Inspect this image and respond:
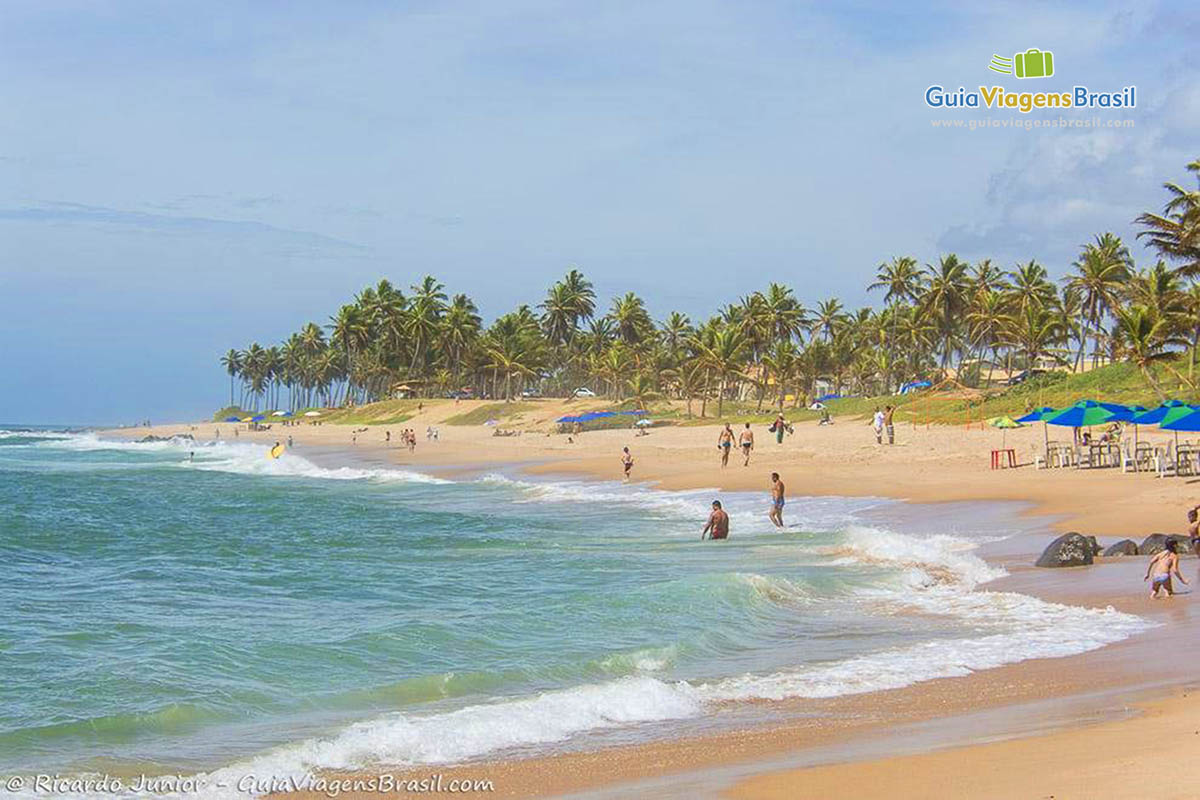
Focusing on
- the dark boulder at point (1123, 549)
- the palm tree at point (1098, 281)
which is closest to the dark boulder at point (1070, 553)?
the dark boulder at point (1123, 549)

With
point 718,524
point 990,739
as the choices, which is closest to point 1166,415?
point 718,524

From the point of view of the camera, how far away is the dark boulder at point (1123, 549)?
16859 millimetres

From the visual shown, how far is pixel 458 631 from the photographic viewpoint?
13.9m

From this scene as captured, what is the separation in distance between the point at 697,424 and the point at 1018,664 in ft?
183

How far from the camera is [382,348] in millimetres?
115188

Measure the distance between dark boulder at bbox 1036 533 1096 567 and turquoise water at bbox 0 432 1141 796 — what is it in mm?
899

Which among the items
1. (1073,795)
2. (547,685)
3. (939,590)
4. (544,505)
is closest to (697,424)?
(544,505)

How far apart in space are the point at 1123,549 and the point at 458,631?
388 inches

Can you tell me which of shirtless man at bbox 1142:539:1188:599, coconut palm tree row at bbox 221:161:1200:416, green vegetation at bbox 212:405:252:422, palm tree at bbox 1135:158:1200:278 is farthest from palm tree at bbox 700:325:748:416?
green vegetation at bbox 212:405:252:422

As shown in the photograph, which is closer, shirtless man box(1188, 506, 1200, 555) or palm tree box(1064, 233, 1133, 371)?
shirtless man box(1188, 506, 1200, 555)

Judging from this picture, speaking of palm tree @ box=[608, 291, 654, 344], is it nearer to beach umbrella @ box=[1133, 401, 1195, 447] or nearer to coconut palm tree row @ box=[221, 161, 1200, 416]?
coconut palm tree row @ box=[221, 161, 1200, 416]

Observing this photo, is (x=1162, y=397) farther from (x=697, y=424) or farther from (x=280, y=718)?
(x=280, y=718)

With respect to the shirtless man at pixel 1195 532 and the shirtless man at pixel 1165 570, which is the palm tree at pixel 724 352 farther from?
the shirtless man at pixel 1165 570

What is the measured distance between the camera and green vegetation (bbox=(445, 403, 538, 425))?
86125mm
